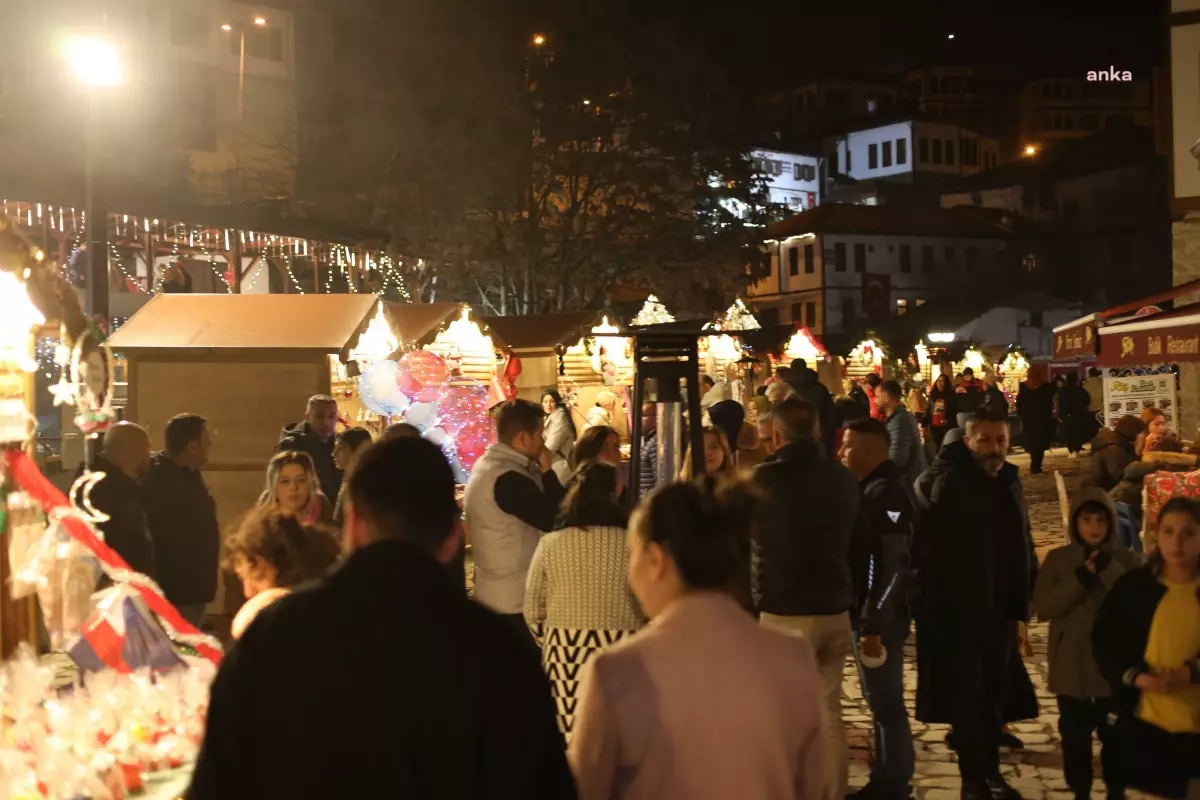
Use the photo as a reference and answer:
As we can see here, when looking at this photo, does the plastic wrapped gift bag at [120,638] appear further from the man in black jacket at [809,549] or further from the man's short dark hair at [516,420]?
the man in black jacket at [809,549]

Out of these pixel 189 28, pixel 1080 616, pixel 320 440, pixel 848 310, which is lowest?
pixel 1080 616

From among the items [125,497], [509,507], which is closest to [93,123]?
[125,497]

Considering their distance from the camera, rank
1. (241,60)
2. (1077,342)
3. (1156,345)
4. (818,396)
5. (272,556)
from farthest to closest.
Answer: (241,60) → (818,396) → (1077,342) → (1156,345) → (272,556)

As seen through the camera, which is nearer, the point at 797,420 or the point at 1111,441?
the point at 797,420

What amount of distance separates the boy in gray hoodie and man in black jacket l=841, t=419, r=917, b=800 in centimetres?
68

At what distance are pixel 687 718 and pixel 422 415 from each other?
34.0 feet

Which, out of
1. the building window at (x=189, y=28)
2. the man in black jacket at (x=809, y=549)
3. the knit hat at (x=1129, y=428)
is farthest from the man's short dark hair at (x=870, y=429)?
the building window at (x=189, y=28)

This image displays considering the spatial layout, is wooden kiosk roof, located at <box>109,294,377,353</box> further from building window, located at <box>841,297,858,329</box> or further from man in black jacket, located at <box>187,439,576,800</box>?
building window, located at <box>841,297,858,329</box>

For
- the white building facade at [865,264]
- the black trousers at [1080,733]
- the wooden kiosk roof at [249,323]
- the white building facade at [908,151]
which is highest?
the white building facade at [908,151]

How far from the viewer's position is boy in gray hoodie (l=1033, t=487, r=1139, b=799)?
5801 millimetres

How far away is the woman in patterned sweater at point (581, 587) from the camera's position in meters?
4.93

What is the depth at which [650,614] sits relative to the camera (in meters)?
2.99

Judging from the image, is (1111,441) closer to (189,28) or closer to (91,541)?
(91,541)

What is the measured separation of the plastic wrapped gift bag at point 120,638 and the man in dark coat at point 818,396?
29.0 ft
